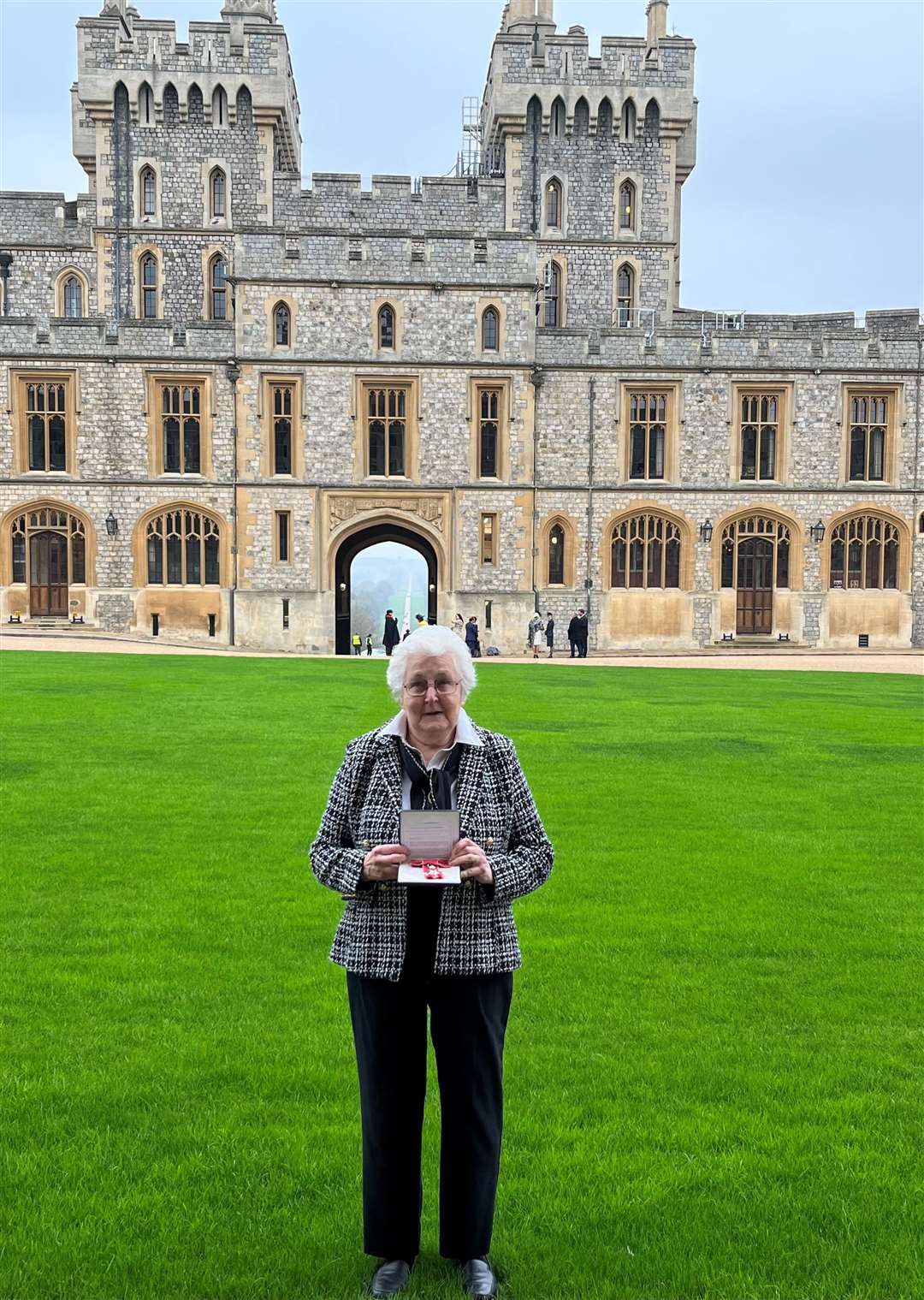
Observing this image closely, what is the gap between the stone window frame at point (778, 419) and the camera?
119ft

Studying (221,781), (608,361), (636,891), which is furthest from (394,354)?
(636,891)

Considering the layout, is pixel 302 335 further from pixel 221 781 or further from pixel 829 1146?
pixel 829 1146

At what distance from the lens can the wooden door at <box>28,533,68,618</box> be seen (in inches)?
1416

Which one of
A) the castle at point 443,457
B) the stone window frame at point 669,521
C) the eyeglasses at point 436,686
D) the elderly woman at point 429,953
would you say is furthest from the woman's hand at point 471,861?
the stone window frame at point 669,521

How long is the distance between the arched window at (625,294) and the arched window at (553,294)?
2.00 meters

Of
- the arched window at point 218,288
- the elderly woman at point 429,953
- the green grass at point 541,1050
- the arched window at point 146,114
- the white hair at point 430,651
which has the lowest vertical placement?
the green grass at point 541,1050

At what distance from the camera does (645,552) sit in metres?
36.8

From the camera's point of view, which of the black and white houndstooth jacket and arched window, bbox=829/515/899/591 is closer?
the black and white houndstooth jacket

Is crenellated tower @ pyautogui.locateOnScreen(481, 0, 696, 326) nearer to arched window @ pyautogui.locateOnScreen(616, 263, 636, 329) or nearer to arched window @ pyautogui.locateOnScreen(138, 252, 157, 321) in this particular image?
arched window @ pyautogui.locateOnScreen(616, 263, 636, 329)

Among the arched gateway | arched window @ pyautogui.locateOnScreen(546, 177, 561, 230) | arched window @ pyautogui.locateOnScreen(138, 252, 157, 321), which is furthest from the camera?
arched window @ pyautogui.locateOnScreen(546, 177, 561, 230)

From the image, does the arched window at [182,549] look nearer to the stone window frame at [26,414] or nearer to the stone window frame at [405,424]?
the stone window frame at [26,414]

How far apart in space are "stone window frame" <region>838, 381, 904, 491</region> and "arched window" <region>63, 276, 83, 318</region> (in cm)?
2516

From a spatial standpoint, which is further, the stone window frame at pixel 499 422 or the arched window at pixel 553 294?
the arched window at pixel 553 294

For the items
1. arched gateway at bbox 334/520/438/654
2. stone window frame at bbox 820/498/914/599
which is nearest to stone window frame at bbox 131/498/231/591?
arched gateway at bbox 334/520/438/654
